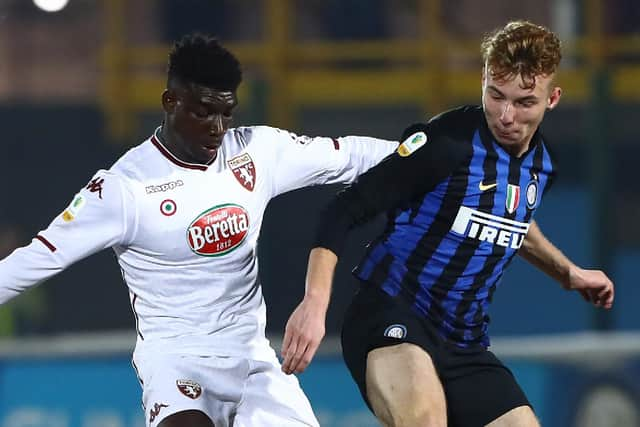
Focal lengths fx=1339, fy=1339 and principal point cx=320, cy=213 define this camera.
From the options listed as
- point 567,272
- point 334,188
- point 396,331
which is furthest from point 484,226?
point 334,188

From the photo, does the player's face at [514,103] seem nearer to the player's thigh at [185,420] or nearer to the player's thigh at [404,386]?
the player's thigh at [404,386]

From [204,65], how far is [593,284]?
1499 mm

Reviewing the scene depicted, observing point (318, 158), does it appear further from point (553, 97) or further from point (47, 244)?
point (47, 244)

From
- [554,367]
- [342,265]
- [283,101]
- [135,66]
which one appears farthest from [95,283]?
[135,66]

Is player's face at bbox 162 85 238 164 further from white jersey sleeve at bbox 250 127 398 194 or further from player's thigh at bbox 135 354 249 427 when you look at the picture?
player's thigh at bbox 135 354 249 427

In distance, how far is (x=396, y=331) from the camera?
13.4ft

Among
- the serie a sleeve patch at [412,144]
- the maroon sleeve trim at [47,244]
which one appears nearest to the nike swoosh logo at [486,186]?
the serie a sleeve patch at [412,144]

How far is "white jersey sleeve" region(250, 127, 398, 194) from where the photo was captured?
4.47 meters

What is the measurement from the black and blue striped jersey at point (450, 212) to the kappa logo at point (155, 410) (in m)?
0.75

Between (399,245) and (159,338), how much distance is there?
82 centimetres

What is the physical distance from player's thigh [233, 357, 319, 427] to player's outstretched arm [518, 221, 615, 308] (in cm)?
95

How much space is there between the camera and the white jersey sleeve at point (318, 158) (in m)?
4.47

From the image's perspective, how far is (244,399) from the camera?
4.34 m

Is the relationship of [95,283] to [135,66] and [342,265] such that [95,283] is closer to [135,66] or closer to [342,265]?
[342,265]
